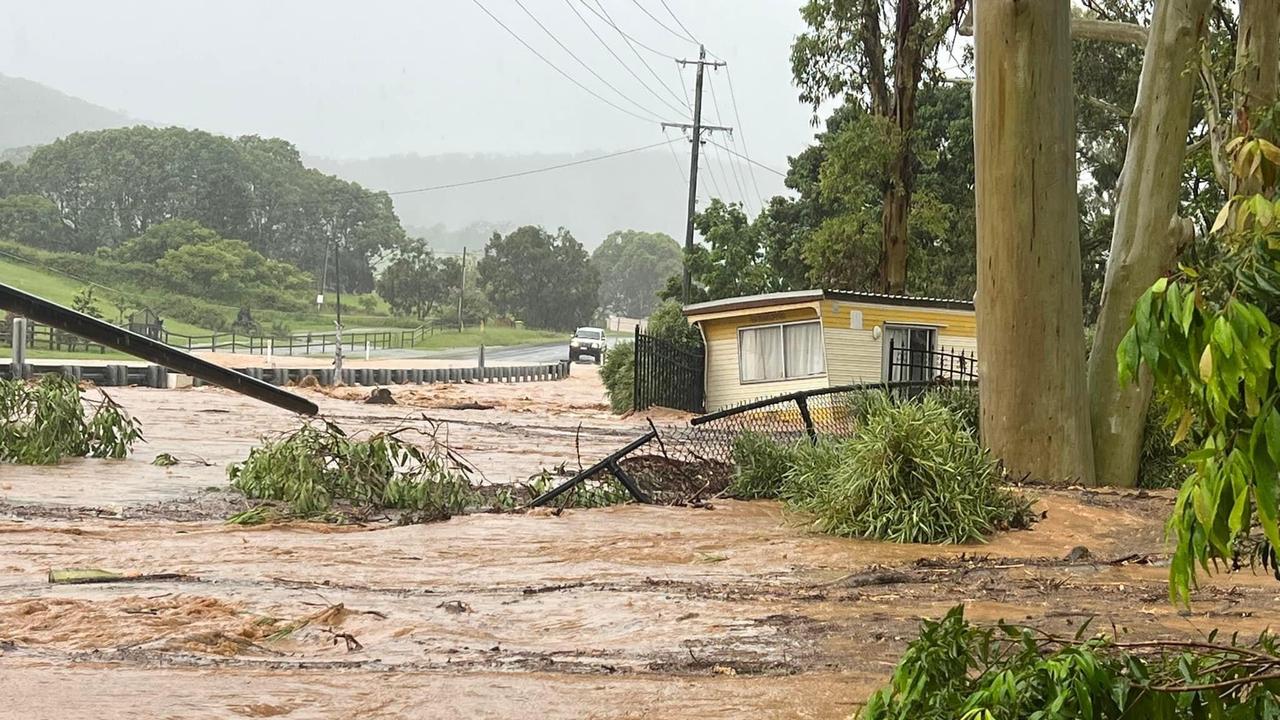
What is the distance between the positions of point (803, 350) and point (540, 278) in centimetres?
8873

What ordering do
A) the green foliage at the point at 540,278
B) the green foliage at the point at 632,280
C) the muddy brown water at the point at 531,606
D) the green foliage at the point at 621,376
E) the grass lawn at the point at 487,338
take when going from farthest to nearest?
the green foliage at the point at 632,280
the green foliage at the point at 540,278
the grass lawn at the point at 487,338
the green foliage at the point at 621,376
the muddy brown water at the point at 531,606

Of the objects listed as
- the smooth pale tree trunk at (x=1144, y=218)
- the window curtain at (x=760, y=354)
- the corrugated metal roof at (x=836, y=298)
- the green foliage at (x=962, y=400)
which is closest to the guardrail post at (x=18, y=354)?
the window curtain at (x=760, y=354)

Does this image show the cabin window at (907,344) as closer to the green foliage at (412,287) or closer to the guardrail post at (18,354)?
the guardrail post at (18,354)

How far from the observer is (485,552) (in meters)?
9.54

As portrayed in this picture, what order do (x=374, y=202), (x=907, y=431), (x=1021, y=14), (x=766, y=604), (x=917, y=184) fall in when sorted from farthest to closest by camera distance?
(x=374, y=202) < (x=917, y=184) < (x=1021, y=14) < (x=907, y=431) < (x=766, y=604)

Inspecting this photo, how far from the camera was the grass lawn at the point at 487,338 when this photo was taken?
8875cm

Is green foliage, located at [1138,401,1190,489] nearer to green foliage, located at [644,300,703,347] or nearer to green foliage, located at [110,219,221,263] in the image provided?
green foliage, located at [644,300,703,347]

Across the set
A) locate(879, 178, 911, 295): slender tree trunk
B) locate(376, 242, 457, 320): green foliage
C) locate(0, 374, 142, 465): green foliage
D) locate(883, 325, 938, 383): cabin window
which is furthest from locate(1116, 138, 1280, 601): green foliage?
locate(376, 242, 457, 320): green foliage

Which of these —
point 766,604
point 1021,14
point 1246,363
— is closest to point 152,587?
point 766,604

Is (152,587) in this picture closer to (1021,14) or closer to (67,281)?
(1021,14)

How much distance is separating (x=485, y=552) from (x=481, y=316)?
97.6 metres

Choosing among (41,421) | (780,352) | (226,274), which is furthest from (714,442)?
(226,274)

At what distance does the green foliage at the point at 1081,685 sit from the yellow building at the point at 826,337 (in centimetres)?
2289

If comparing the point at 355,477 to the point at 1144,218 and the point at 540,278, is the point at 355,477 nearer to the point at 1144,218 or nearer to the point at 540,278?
the point at 1144,218
